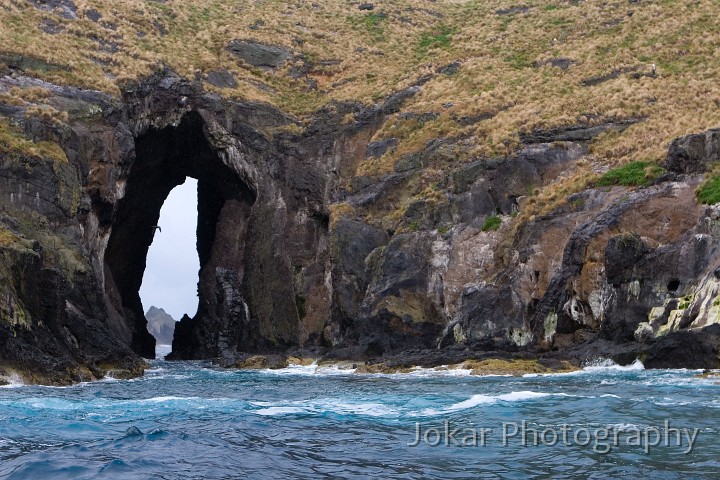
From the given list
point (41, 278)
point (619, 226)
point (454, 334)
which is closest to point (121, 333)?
point (41, 278)

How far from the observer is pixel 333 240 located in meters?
52.8

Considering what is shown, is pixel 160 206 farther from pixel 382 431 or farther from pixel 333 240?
pixel 382 431

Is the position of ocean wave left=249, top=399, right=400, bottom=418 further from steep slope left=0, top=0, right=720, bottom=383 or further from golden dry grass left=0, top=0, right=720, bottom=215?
golden dry grass left=0, top=0, right=720, bottom=215

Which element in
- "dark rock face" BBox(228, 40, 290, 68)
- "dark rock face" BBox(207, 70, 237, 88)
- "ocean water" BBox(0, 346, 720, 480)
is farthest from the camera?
"dark rock face" BBox(228, 40, 290, 68)

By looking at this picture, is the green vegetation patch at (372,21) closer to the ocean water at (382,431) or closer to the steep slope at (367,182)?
the steep slope at (367,182)

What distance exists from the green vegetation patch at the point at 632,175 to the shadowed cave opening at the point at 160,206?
96.8 feet

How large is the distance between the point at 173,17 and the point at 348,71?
20762 millimetres

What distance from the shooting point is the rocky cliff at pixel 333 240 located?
1344 inches

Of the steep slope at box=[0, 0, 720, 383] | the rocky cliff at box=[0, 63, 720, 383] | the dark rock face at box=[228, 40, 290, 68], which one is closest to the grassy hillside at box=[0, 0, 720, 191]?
the steep slope at box=[0, 0, 720, 383]

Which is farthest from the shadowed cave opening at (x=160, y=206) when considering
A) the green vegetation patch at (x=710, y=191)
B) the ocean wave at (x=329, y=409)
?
the ocean wave at (x=329, y=409)

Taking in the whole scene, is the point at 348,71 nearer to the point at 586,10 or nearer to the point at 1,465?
the point at 586,10

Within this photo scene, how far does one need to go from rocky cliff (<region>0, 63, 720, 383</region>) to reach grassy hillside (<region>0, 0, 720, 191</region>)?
2906 mm

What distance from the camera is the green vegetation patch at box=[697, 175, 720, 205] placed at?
35.5m

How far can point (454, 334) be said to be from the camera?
4062 centimetres
